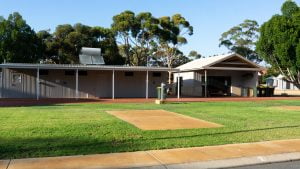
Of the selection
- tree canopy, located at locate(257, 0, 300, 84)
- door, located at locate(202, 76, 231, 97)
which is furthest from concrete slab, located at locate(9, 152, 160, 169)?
tree canopy, located at locate(257, 0, 300, 84)

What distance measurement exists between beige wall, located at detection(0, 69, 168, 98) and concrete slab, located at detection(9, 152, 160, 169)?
21136 mm

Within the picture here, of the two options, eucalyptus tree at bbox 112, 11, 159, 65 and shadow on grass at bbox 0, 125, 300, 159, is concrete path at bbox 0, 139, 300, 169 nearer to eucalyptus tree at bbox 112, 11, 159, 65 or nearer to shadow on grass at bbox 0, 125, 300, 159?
shadow on grass at bbox 0, 125, 300, 159

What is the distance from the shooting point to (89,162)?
21.5 ft

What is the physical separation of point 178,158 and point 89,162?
1.73 meters

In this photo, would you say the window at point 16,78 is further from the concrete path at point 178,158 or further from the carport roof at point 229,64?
the concrete path at point 178,158

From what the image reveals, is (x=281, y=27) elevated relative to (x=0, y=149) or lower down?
elevated

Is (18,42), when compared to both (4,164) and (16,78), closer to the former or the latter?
(16,78)

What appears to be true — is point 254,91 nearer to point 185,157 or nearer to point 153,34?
point 153,34

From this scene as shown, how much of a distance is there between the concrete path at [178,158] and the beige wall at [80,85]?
20.9 metres

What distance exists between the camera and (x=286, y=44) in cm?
3141

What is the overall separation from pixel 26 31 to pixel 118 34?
35.5 ft

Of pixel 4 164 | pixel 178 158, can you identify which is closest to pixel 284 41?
pixel 178 158

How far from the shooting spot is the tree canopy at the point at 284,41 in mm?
31438

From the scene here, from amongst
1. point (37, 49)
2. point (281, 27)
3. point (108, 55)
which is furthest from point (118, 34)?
point (281, 27)
